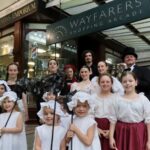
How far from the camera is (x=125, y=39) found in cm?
1155

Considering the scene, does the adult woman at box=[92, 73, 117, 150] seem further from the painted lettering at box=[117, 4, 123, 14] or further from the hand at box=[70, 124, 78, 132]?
the painted lettering at box=[117, 4, 123, 14]

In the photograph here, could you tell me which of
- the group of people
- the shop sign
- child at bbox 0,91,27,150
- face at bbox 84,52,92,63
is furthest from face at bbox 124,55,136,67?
the shop sign

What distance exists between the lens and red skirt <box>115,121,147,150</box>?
144 inches

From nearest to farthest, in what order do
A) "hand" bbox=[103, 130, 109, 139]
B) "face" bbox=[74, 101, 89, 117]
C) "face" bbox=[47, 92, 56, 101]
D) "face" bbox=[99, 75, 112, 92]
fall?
"face" bbox=[74, 101, 89, 117]
"hand" bbox=[103, 130, 109, 139]
"face" bbox=[99, 75, 112, 92]
"face" bbox=[47, 92, 56, 101]

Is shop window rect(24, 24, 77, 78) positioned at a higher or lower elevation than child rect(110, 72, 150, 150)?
higher

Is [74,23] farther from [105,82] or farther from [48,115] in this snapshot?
[48,115]

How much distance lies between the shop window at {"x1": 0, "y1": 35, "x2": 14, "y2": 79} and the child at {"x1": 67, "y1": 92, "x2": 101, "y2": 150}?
6.27 metres

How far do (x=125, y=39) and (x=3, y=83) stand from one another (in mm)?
7521

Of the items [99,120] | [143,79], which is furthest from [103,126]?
[143,79]

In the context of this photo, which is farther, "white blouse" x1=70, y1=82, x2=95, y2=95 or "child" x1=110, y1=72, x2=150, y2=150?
"white blouse" x1=70, y1=82, x2=95, y2=95

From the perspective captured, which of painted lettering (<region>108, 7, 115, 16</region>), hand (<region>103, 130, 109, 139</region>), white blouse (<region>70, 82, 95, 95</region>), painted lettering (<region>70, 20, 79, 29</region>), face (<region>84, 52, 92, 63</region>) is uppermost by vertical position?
painted lettering (<region>108, 7, 115, 16</region>)

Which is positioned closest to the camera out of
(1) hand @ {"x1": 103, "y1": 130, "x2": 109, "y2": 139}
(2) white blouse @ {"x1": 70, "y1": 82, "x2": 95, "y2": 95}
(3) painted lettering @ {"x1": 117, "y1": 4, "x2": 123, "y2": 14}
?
(1) hand @ {"x1": 103, "y1": 130, "x2": 109, "y2": 139}

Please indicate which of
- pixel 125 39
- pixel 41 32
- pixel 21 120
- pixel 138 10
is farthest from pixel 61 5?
pixel 21 120

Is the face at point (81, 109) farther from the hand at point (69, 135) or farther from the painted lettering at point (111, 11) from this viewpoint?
the painted lettering at point (111, 11)
